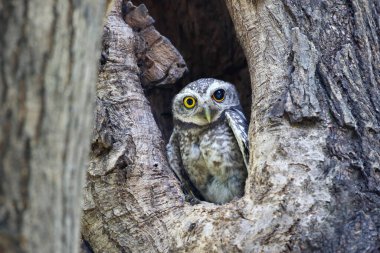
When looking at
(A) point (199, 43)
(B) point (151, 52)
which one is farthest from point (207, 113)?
(A) point (199, 43)

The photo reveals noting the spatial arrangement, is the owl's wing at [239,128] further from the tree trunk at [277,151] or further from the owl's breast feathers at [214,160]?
the tree trunk at [277,151]

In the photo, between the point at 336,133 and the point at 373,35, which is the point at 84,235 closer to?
the point at 336,133

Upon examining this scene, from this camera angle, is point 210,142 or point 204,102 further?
point 204,102

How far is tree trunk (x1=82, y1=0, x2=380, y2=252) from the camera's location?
3.15 metres

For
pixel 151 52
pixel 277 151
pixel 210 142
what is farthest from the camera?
pixel 210 142

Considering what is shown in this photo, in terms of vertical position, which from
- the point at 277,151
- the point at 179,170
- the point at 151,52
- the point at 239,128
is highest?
the point at 151,52

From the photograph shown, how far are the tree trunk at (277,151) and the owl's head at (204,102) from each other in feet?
2.27

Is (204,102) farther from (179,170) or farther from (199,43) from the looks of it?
(199,43)

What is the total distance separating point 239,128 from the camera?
435cm

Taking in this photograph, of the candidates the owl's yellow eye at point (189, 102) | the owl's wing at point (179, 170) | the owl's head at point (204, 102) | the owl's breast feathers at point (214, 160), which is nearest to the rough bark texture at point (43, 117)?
the owl's breast feathers at point (214, 160)

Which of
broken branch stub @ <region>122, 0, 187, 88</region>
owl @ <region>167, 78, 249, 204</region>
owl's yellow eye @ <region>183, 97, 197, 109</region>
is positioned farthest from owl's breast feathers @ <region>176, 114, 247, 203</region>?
broken branch stub @ <region>122, 0, 187, 88</region>

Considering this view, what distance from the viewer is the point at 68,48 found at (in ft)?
5.65

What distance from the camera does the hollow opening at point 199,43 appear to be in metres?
5.49

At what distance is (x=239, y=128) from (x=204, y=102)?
17.1 inches
